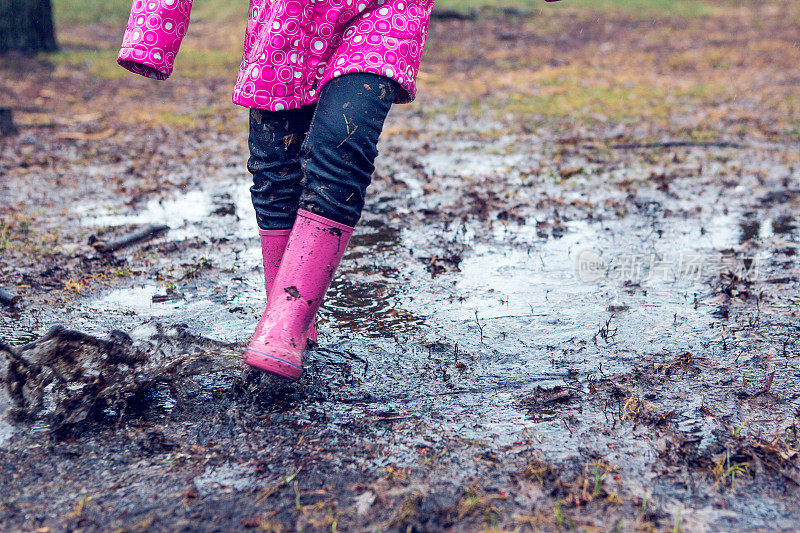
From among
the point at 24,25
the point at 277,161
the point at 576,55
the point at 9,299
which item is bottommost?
the point at 9,299

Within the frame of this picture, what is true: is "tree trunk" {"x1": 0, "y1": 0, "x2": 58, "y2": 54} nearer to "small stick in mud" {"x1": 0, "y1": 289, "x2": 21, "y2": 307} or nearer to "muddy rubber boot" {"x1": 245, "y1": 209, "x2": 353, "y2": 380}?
"small stick in mud" {"x1": 0, "y1": 289, "x2": 21, "y2": 307}

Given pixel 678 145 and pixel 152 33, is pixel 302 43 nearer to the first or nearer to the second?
pixel 152 33

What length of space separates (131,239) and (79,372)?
77.4 inches

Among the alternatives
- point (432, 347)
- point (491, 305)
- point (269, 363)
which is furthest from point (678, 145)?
point (269, 363)

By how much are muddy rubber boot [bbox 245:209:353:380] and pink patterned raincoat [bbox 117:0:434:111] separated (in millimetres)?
437

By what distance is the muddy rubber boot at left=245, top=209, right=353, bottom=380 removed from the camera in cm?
216

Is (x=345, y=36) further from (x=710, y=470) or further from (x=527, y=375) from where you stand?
(x=710, y=470)

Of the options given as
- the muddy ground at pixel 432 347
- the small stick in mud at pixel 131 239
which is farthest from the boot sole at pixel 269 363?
the small stick in mud at pixel 131 239

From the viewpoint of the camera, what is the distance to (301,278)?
2211 millimetres

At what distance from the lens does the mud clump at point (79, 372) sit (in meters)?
2.15

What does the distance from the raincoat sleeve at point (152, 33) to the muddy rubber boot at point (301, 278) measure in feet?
2.32

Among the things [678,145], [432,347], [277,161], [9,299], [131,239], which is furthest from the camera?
[678,145]

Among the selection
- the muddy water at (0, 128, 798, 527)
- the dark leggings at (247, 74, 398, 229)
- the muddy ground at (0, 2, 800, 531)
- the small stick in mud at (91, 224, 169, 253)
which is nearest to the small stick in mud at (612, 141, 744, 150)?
the muddy ground at (0, 2, 800, 531)

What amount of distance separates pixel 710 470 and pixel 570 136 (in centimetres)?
550
